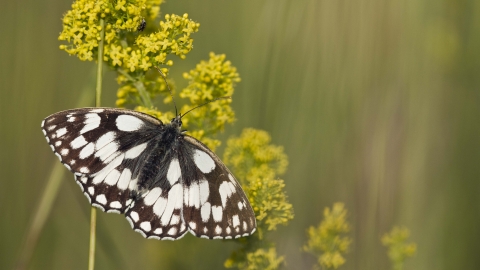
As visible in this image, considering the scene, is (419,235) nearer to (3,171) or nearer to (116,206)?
(116,206)

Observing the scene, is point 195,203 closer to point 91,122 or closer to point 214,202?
point 214,202

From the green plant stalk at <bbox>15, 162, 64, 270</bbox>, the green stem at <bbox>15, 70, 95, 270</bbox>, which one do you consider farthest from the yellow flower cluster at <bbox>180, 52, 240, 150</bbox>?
the green plant stalk at <bbox>15, 162, 64, 270</bbox>

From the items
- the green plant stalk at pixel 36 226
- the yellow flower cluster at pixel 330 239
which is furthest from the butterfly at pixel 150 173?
the yellow flower cluster at pixel 330 239

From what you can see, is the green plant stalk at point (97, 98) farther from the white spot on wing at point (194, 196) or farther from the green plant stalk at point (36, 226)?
the green plant stalk at point (36, 226)

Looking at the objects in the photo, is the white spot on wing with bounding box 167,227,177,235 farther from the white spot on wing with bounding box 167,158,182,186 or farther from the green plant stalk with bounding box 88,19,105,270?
the green plant stalk with bounding box 88,19,105,270

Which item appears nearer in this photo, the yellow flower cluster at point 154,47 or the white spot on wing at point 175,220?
the yellow flower cluster at point 154,47

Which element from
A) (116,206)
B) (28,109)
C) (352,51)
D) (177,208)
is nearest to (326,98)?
(352,51)

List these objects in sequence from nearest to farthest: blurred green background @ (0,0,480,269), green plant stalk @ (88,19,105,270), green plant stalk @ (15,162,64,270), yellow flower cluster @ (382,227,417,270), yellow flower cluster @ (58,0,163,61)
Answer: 1. green plant stalk @ (88,19,105,270)
2. yellow flower cluster @ (58,0,163,61)
3. green plant stalk @ (15,162,64,270)
4. yellow flower cluster @ (382,227,417,270)
5. blurred green background @ (0,0,480,269)
